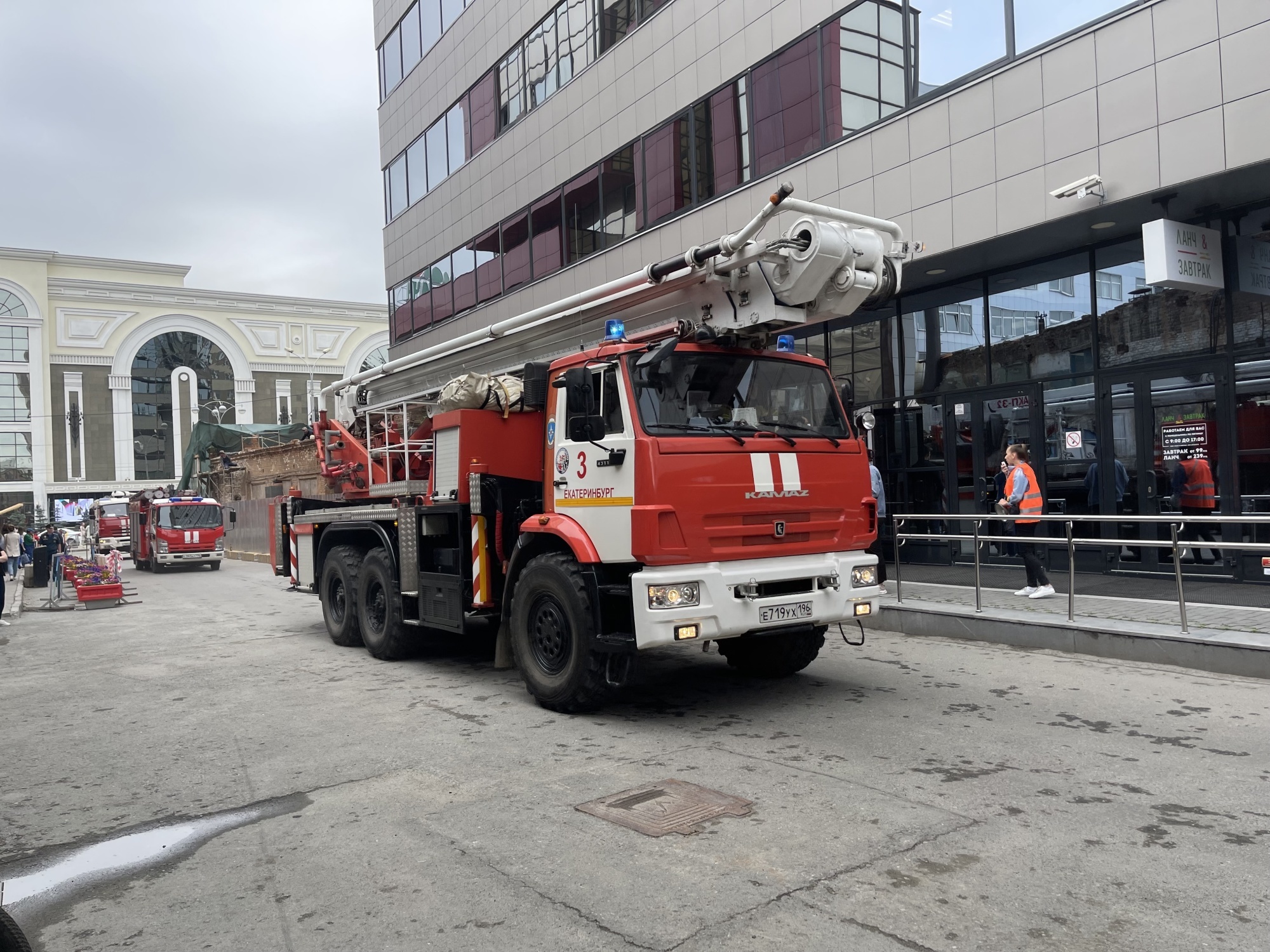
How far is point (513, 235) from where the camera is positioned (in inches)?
877

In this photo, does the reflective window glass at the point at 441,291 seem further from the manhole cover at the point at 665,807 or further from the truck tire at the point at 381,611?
the manhole cover at the point at 665,807

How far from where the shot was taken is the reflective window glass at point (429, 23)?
25797 mm

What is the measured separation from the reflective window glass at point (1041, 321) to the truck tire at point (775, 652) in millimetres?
7238

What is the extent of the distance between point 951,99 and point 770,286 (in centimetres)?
740

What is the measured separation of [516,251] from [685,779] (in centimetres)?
1856

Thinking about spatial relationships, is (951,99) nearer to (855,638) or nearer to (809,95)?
(809,95)

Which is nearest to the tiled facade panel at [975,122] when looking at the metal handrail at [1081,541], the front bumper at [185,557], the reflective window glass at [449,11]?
the metal handrail at [1081,541]

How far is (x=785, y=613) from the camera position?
6.48m

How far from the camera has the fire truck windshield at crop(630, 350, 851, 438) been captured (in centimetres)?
646

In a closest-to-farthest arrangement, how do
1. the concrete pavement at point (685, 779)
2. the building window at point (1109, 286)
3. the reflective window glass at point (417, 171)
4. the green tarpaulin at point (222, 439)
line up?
the concrete pavement at point (685, 779) < the building window at point (1109, 286) < the reflective window glass at point (417, 171) < the green tarpaulin at point (222, 439)

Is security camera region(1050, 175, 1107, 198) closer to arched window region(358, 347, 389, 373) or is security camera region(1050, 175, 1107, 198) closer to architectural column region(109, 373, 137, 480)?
arched window region(358, 347, 389, 373)

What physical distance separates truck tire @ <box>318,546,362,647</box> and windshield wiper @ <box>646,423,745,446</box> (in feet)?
17.3

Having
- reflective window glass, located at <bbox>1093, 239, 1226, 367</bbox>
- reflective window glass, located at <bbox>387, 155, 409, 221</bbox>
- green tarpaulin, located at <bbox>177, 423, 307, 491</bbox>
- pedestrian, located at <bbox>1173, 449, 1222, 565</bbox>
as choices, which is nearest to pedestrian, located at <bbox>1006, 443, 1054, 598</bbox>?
pedestrian, located at <bbox>1173, 449, 1222, 565</bbox>

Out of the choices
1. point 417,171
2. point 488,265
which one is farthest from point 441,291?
point 417,171
